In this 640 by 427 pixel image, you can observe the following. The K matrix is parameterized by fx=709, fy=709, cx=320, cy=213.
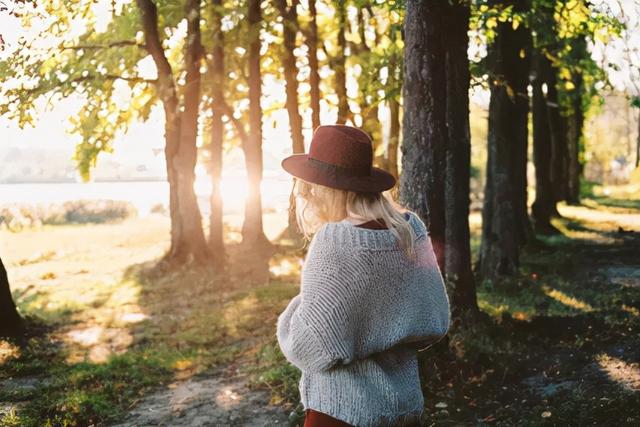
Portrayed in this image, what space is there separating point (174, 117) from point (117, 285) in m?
4.38

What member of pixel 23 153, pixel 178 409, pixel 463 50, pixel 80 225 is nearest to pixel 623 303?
pixel 463 50

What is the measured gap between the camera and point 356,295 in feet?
9.58

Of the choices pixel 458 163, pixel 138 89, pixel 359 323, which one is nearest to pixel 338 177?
pixel 359 323

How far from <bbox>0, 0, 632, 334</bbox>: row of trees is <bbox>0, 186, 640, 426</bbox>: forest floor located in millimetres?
1207

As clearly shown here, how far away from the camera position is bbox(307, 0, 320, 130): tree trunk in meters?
19.2

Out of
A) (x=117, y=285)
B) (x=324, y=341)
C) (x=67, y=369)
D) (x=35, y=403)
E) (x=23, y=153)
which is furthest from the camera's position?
(x=23, y=153)

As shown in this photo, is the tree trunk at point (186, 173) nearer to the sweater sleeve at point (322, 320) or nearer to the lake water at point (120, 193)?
the lake water at point (120, 193)

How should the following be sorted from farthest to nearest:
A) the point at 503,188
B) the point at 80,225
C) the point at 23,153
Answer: the point at 80,225, the point at 23,153, the point at 503,188

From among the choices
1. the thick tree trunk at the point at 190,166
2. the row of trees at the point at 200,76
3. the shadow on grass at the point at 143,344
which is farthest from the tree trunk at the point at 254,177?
the shadow on grass at the point at 143,344

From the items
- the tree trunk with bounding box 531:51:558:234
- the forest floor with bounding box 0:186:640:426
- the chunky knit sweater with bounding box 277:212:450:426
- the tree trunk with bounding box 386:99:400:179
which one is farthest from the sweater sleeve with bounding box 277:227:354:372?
the tree trunk with bounding box 531:51:558:234

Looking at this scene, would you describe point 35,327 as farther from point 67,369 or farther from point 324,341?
point 324,341

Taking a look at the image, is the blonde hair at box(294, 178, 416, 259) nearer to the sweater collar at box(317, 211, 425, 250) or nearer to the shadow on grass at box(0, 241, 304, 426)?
the sweater collar at box(317, 211, 425, 250)

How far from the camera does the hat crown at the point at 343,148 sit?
3121mm

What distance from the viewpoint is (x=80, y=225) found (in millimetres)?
31469
